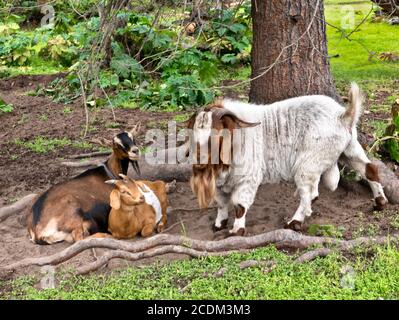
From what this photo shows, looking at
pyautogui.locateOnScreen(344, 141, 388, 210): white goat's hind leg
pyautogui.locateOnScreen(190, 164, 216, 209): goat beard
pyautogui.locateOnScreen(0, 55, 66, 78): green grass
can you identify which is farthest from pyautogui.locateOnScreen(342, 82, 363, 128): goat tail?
pyautogui.locateOnScreen(0, 55, 66, 78): green grass

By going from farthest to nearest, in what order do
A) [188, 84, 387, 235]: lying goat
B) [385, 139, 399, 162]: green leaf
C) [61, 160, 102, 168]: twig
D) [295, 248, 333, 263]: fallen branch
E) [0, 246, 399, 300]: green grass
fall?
[61, 160, 102, 168]: twig, [385, 139, 399, 162]: green leaf, [188, 84, 387, 235]: lying goat, [295, 248, 333, 263]: fallen branch, [0, 246, 399, 300]: green grass

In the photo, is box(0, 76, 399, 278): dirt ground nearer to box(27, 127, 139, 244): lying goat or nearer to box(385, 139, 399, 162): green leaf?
box(27, 127, 139, 244): lying goat

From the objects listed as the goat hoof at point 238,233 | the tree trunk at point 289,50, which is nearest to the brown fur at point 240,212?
the goat hoof at point 238,233

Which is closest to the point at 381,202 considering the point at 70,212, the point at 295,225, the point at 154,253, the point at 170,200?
the point at 295,225

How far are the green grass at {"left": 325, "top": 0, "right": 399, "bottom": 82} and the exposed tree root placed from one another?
5419 millimetres

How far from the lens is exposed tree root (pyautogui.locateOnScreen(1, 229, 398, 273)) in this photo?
511 cm

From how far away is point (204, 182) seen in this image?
212 inches

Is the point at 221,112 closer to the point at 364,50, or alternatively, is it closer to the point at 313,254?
the point at 313,254

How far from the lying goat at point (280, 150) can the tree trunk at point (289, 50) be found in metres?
0.79

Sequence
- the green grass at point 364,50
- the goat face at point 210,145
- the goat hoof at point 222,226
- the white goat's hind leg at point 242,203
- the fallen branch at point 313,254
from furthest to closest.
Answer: the green grass at point 364,50, the goat hoof at point 222,226, the white goat's hind leg at point 242,203, the goat face at point 210,145, the fallen branch at point 313,254

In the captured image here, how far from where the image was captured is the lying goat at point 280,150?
5.50 m

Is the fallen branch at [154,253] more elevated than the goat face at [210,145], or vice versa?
the goat face at [210,145]

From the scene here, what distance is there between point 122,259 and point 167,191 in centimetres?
178

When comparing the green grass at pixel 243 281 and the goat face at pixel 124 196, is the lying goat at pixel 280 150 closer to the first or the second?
the goat face at pixel 124 196
